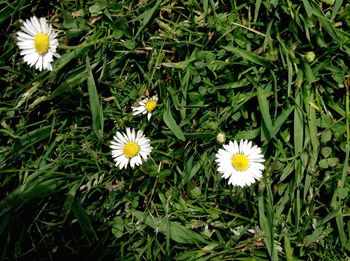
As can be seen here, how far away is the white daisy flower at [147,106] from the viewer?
76.5 inches

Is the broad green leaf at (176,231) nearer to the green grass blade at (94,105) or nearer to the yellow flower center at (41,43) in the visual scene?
the green grass blade at (94,105)

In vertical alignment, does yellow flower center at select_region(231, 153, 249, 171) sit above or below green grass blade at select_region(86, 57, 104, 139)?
below

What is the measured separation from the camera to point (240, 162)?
71.6 inches

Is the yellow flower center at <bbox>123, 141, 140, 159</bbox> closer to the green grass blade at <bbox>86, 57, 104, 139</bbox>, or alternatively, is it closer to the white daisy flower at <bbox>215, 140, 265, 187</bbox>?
the green grass blade at <bbox>86, 57, 104, 139</bbox>

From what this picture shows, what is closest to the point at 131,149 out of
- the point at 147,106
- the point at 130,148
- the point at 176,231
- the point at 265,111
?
the point at 130,148

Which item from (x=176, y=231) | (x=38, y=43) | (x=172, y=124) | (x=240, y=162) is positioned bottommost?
(x=176, y=231)

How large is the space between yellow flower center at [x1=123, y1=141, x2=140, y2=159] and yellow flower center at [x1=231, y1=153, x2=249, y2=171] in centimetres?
36

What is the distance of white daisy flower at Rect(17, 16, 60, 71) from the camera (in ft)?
6.37

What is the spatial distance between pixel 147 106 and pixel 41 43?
0.46 metres

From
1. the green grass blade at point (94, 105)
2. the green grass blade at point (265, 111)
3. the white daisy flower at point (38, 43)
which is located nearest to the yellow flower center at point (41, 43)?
the white daisy flower at point (38, 43)

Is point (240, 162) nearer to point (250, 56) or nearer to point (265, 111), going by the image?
point (265, 111)

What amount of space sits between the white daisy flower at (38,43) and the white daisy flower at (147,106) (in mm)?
354

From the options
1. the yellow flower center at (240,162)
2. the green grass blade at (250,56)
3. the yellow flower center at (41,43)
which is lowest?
the yellow flower center at (240,162)

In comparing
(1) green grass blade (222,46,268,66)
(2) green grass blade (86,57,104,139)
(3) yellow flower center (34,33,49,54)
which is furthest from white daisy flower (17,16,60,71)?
(1) green grass blade (222,46,268,66)
